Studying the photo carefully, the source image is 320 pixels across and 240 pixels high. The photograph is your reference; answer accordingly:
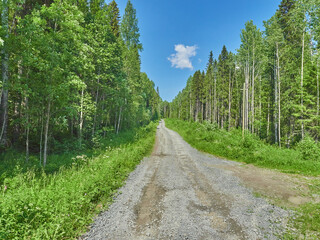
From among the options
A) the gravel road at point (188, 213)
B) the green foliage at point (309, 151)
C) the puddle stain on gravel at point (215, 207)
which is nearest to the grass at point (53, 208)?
the gravel road at point (188, 213)

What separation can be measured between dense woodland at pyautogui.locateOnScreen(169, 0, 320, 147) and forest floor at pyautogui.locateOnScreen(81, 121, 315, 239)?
8806 mm

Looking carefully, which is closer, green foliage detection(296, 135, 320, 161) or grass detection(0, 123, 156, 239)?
grass detection(0, 123, 156, 239)

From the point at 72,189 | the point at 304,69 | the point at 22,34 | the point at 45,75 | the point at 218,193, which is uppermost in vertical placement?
the point at 304,69

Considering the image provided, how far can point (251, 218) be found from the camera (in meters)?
4.20

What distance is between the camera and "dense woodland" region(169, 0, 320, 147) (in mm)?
14945

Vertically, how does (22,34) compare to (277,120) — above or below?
above

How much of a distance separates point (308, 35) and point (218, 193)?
19.6 m

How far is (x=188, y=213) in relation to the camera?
4.40 metres

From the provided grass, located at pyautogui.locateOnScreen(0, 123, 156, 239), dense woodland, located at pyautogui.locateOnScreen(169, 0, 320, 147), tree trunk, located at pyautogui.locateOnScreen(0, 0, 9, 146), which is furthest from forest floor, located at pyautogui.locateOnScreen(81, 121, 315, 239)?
dense woodland, located at pyautogui.locateOnScreen(169, 0, 320, 147)

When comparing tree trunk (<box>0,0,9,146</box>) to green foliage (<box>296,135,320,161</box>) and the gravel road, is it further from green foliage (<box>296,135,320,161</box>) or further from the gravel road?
green foliage (<box>296,135,320,161</box>)

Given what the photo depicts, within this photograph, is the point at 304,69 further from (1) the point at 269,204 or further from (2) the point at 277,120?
(1) the point at 269,204

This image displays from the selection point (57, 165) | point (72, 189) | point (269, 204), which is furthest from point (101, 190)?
point (269, 204)

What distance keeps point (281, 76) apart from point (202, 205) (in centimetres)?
2164

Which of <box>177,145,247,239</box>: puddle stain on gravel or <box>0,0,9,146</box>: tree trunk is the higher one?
<box>0,0,9,146</box>: tree trunk
